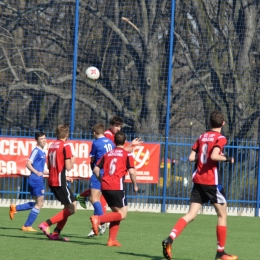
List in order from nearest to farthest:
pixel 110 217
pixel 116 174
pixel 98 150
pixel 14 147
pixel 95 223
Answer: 1. pixel 95 223
2. pixel 110 217
3. pixel 116 174
4. pixel 98 150
5. pixel 14 147

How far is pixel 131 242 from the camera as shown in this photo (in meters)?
12.0

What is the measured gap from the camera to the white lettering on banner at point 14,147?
19.3m

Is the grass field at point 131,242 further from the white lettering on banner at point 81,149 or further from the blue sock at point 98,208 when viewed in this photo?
the white lettering on banner at point 81,149

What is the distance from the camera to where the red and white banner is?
19266 mm

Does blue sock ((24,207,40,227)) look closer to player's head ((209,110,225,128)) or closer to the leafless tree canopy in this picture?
player's head ((209,110,225,128))

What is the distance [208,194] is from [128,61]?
43.4 ft

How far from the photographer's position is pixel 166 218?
1808cm

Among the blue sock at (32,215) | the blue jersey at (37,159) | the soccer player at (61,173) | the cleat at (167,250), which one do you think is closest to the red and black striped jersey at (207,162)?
the cleat at (167,250)

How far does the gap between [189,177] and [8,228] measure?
7.77 meters

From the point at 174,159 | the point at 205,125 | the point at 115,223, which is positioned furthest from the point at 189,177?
the point at 115,223

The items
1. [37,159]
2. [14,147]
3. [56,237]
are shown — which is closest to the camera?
[56,237]

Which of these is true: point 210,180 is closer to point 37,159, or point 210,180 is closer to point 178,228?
point 178,228

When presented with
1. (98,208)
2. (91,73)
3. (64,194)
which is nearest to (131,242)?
(98,208)

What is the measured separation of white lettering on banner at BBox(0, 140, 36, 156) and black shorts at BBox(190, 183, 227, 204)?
32.4 ft
